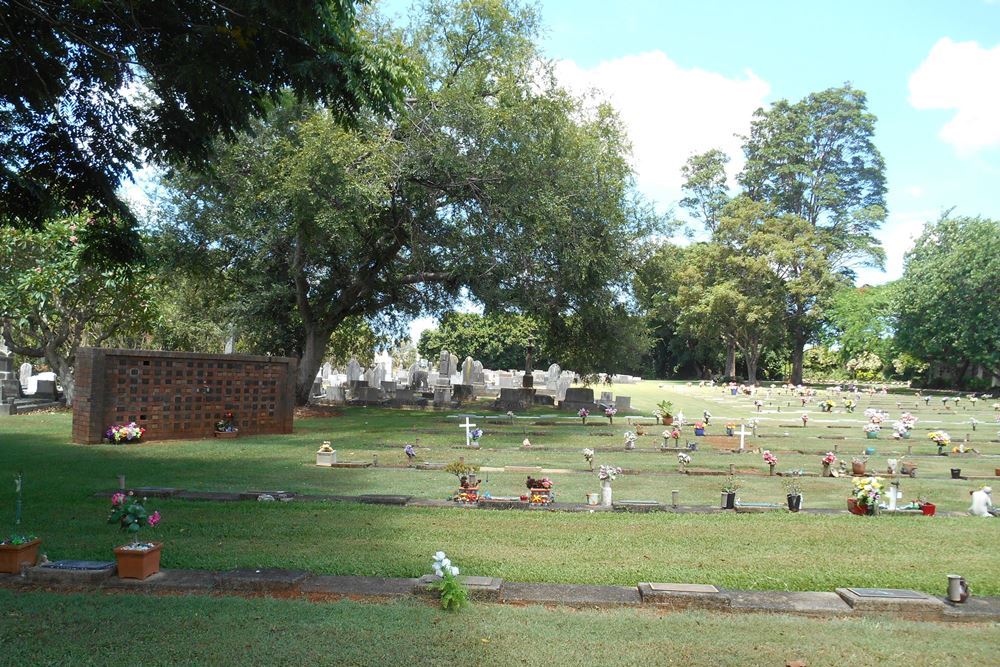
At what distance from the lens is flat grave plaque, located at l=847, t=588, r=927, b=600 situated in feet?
20.8

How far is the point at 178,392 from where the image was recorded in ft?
63.0

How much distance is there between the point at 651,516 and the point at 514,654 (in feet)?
17.4

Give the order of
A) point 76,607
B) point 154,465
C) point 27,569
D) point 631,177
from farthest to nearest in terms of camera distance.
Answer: point 631,177, point 154,465, point 27,569, point 76,607

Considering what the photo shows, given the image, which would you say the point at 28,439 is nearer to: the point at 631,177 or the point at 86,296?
the point at 86,296

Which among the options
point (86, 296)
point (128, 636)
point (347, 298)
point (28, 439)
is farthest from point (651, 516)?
point (86, 296)

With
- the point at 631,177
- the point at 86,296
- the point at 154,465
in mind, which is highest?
the point at 631,177

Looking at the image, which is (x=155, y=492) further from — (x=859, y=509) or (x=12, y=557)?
(x=859, y=509)

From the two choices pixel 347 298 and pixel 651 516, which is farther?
pixel 347 298

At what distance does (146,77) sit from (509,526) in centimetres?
808

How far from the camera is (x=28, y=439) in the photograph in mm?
18250

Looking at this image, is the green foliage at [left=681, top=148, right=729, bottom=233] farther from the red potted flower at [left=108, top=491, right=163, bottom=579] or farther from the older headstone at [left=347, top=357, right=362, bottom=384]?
the red potted flower at [left=108, top=491, right=163, bottom=579]

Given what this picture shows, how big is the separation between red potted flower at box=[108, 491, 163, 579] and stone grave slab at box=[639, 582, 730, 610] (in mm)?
4320

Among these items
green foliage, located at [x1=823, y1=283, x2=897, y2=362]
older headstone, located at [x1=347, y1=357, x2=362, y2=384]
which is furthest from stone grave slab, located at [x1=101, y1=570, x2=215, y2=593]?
green foliage, located at [x1=823, y1=283, x2=897, y2=362]

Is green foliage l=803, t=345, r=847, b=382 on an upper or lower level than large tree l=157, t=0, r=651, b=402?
lower
